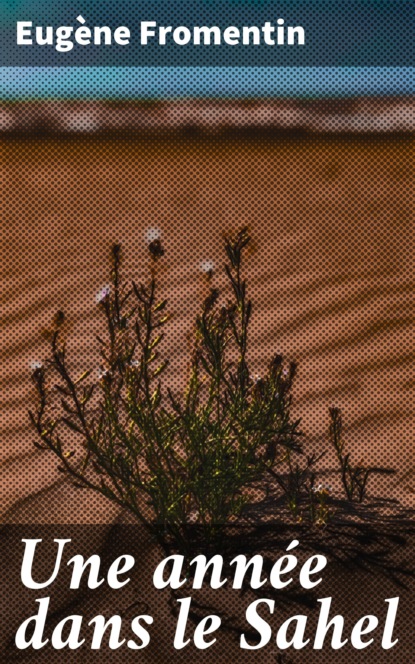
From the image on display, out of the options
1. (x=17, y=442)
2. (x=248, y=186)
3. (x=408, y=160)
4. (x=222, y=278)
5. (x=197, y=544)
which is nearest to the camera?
(x=197, y=544)

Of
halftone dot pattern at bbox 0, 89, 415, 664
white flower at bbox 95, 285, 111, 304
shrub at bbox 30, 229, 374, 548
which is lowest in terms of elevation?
shrub at bbox 30, 229, 374, 548

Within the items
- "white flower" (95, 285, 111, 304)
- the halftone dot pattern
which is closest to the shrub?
"white flower" (95, 285, 111, 304)

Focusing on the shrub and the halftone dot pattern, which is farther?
the halftone dot pattern

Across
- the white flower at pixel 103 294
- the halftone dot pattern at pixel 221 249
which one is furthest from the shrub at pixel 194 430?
the halftone dot pattern at pixel 221 249

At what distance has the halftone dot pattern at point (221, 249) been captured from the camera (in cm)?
351

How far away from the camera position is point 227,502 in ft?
10.4

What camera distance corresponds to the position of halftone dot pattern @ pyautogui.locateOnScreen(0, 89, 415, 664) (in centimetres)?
351

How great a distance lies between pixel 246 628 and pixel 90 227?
4313 millimetres

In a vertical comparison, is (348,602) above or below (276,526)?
below

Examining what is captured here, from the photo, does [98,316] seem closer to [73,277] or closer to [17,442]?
[73,277]

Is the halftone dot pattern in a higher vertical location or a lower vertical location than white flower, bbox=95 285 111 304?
higher

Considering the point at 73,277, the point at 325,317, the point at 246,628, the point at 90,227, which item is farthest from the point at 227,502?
the point at 90,227

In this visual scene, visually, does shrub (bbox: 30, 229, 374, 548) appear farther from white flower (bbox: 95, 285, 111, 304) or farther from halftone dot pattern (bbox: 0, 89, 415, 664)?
halftone dot pattern (bbox: 0, 89, 415, 664)

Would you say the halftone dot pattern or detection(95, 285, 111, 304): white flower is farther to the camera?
the halftone dot pattern
